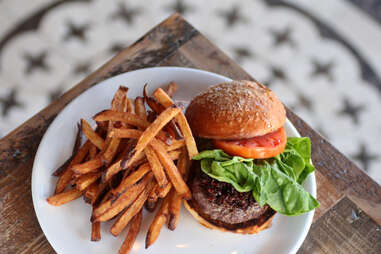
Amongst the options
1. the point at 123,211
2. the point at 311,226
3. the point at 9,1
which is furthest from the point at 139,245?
the point at 9,1

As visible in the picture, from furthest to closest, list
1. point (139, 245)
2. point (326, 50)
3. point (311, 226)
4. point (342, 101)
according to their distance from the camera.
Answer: point (326, 50) → point (342, 101) → point (311, 226) → point (139, 245)

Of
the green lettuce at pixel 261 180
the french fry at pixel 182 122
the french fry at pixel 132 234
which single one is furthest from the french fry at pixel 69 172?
the green lettuce at pixel 261 180

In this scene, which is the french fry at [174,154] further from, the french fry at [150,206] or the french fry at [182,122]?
the french fry at [150,206]

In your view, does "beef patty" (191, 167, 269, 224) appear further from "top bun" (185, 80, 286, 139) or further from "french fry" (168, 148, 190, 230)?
"top bun" (185, 80, 286, 139)

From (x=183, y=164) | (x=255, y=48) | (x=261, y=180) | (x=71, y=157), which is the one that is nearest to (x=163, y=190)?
(x=183, y=164)

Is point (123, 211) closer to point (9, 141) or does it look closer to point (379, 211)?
point (9, 141)

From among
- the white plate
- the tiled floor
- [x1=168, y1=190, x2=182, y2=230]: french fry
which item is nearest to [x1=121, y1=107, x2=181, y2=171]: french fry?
[x1=168, y1=190, x2=182, y2=230]: french fry
